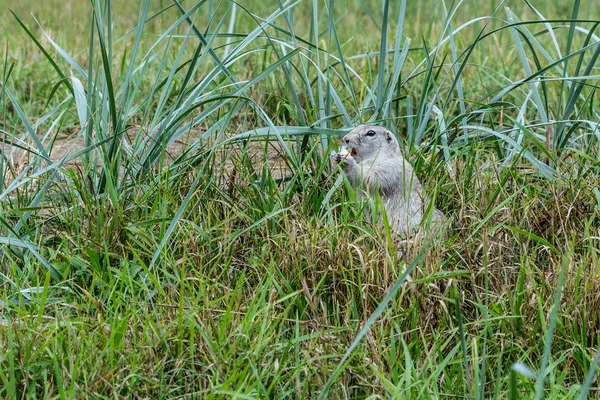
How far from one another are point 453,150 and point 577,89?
50cm

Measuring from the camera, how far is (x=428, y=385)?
260 cm

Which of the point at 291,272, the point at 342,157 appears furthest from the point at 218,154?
the point at 291,272

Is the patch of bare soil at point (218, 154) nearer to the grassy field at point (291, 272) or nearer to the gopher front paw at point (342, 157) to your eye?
the grassy field at point (291, 272)

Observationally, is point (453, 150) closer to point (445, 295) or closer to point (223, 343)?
point (445, 295)

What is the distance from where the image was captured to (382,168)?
356 centimetres

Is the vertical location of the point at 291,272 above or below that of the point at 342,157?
below

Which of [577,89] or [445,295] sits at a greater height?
[577,89]

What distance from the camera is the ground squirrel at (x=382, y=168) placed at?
3.49m

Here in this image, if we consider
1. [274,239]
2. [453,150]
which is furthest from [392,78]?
[274,239]

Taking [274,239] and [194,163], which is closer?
[274,239]

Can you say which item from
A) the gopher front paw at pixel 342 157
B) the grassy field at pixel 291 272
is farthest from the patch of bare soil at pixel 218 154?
the gopher front paw at pixel 342 157

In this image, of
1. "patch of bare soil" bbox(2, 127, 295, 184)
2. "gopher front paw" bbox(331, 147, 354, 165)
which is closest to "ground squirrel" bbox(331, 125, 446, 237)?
"gopher front paw" bbox(331, 147, 354, 165)

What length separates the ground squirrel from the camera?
349cm

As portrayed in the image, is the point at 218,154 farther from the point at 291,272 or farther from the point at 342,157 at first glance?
the point at 291,272
